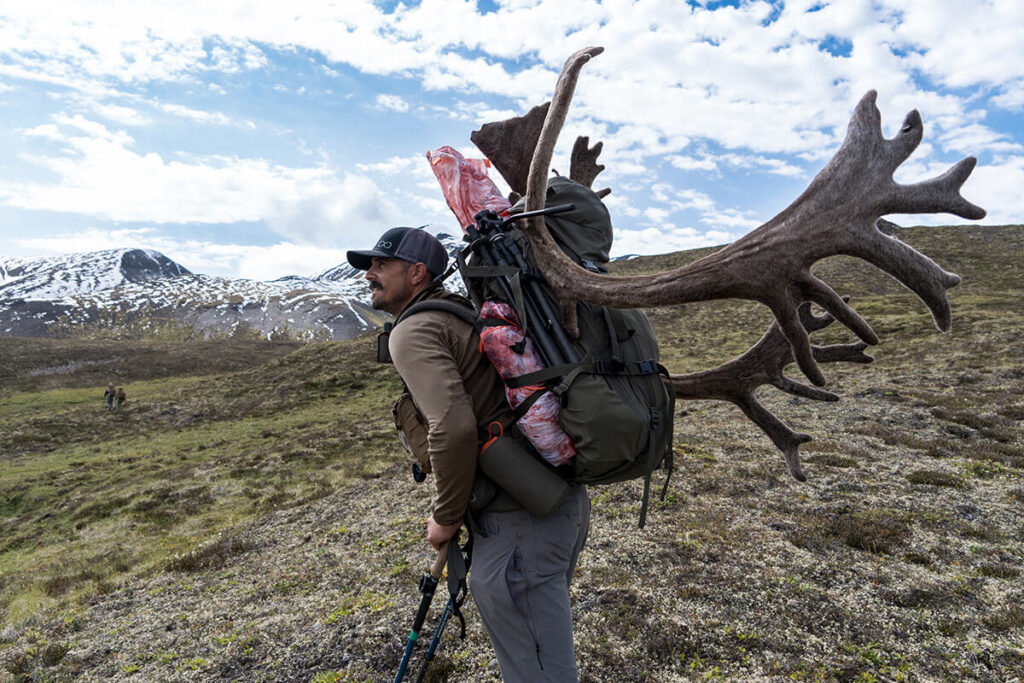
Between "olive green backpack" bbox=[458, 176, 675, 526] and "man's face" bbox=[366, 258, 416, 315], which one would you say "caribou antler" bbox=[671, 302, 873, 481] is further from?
"man's face" bbox=[366, 258, 416, 315]

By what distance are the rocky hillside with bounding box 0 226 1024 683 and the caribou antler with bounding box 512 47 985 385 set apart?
4355 millimetres

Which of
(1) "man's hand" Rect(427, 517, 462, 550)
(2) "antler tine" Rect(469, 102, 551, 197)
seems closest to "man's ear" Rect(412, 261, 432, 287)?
(2) "antler tine" Rect(469, 102, 551, 197)

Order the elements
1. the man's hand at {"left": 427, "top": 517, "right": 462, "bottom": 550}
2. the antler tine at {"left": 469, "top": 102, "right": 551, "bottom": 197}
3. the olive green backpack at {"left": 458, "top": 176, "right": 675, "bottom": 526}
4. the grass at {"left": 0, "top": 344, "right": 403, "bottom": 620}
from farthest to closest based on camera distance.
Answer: the grass at {"left": 0, "top": 344, "right": 403, "bottom": 620}
the antler tine at {"left": 469, "top": 102, "right": 551, "bottom": 197}
the man's hand at {"left": 427, "top": 517, "right": 462, "bottom": 550}
the olive green backpack at {"left": 458, "top": 176, "right": 675, "bottom": 526}

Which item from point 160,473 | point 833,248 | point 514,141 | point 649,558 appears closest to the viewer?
point 833,248

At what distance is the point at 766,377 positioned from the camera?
3.85m

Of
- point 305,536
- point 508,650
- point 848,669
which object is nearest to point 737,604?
point 848,669

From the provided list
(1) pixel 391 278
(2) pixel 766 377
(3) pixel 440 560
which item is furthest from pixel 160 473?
(2) pixel 766 377

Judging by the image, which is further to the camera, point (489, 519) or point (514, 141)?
point (514, 141)

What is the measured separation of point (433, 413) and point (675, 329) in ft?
136

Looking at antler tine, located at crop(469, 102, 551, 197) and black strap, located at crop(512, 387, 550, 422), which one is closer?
black strap, located at crop(512, 387, 550, 422)

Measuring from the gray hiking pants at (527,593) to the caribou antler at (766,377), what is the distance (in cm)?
180

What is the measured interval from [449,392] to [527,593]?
1.19m

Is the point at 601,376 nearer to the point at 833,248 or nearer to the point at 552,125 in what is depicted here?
the point at 833,248

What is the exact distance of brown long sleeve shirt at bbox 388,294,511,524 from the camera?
2480 millimetres
